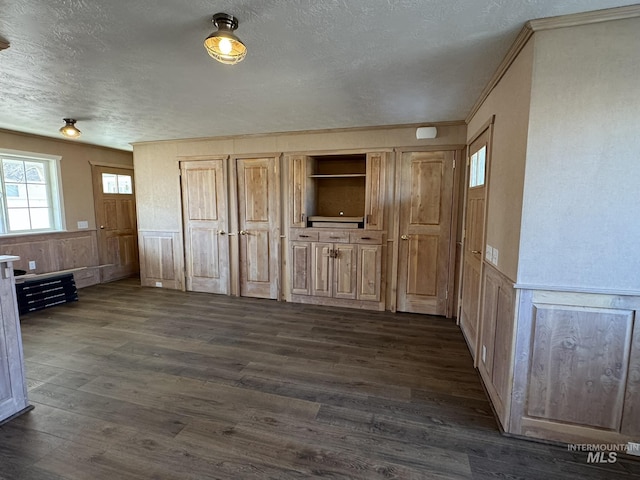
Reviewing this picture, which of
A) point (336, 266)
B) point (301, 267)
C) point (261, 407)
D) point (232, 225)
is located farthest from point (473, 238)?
point (232, 225)

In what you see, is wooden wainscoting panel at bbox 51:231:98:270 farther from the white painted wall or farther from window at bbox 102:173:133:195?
the white painted wall

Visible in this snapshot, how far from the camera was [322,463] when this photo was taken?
1742 mm

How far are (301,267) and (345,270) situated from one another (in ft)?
2.13

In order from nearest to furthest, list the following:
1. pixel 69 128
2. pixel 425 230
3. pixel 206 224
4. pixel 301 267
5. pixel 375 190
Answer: pixel 69 128
pixel 425 230
pixel 375 190
pixel 301 267
pixel 206 224

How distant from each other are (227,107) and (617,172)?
3.18 metres

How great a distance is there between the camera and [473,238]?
316cm

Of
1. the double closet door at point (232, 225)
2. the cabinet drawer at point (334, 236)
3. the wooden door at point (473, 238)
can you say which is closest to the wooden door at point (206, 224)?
the double closet door at point (232, 225)

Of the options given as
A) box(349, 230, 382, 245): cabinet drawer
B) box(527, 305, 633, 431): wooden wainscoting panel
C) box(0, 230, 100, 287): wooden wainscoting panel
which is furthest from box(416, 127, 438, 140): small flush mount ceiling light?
box(0, 230, 100, 287): wooden wainscoting panel

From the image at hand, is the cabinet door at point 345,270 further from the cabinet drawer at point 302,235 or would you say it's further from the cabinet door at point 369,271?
the cabinet drawer at point 302,235

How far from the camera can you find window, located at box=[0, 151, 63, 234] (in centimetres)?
441

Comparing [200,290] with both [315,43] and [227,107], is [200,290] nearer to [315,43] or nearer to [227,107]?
[227,107]

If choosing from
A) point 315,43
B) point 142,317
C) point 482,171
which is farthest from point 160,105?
point 482,171

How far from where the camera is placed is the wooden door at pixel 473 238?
2818 millimetres

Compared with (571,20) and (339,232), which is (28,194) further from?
(571,20)
